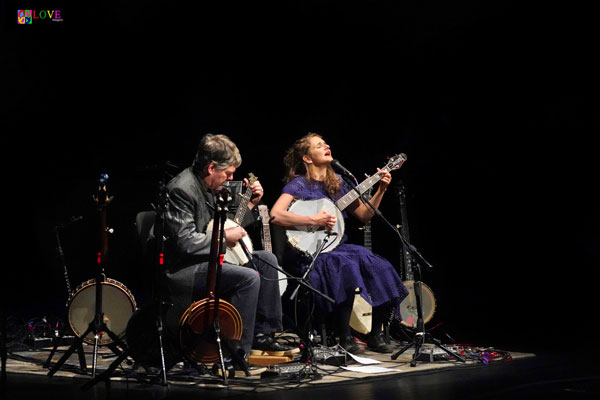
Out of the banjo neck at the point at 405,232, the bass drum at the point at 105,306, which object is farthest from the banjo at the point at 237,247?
the banjo neck at the point at 405,232

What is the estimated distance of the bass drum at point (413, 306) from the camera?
5834 mm

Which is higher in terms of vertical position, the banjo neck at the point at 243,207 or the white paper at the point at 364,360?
the banjo neck at the point at 243,207

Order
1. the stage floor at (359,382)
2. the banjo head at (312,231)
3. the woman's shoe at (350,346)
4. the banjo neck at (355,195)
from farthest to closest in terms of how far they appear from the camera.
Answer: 1. the banjo neck at (355,195)
2. the banjo head at (312,231)
3. the woman's shoe at (350,346)
4. the stage floor at (359,382)

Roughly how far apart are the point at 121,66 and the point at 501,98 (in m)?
3.57

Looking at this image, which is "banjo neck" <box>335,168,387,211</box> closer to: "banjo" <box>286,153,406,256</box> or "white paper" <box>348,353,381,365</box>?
"banjo" <box>286,153,406,256</box>

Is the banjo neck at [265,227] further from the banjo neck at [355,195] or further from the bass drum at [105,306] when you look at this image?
the bass drum at [105,306]

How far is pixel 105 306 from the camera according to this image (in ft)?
16.4

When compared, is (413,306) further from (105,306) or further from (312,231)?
(105,306)

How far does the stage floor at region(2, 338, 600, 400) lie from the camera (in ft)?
11.0

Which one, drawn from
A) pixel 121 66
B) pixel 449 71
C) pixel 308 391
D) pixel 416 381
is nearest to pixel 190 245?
pixel 308 391

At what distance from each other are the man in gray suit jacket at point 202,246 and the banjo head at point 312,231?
836 millimetres

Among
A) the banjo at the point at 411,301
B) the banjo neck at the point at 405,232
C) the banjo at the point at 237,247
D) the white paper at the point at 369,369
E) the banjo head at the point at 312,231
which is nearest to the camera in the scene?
the white paper at the point at 369,369

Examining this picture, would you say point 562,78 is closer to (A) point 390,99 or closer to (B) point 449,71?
(B) point 449,71

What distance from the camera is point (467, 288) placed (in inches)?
264
